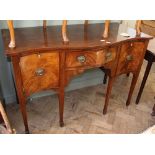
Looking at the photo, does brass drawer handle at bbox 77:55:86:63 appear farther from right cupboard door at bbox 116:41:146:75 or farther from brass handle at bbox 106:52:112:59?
right cupboard door at bbox 116:41:146:75

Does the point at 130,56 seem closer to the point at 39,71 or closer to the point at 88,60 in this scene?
the point at 88,60

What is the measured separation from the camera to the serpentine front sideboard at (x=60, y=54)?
1036 mm

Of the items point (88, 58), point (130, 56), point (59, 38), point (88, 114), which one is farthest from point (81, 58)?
point (88, 114)

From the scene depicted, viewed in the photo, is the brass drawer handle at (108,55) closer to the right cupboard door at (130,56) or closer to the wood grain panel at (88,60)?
the wood grain panel at (88,60)

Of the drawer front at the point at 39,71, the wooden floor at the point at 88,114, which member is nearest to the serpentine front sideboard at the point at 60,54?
the drawer front at the point at 39,71

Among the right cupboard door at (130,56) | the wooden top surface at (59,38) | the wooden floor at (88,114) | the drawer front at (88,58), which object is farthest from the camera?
the wooden floor at (88,114)

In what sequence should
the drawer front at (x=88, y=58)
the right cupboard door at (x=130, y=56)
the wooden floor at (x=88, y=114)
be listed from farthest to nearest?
1. the wooden floor at (x=88, y=114)
2. the right cupboard door at (x=130, y=56)
3. the drawer front at (x=88, y=58)

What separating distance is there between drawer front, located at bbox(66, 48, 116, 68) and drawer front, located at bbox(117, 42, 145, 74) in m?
0.12

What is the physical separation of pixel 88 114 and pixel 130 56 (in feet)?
2.05

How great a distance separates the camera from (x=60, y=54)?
1.08 meters

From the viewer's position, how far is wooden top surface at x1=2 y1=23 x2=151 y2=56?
3.38 feet

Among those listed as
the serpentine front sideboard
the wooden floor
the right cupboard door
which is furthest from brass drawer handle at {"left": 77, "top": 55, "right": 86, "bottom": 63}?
the wooden floor
